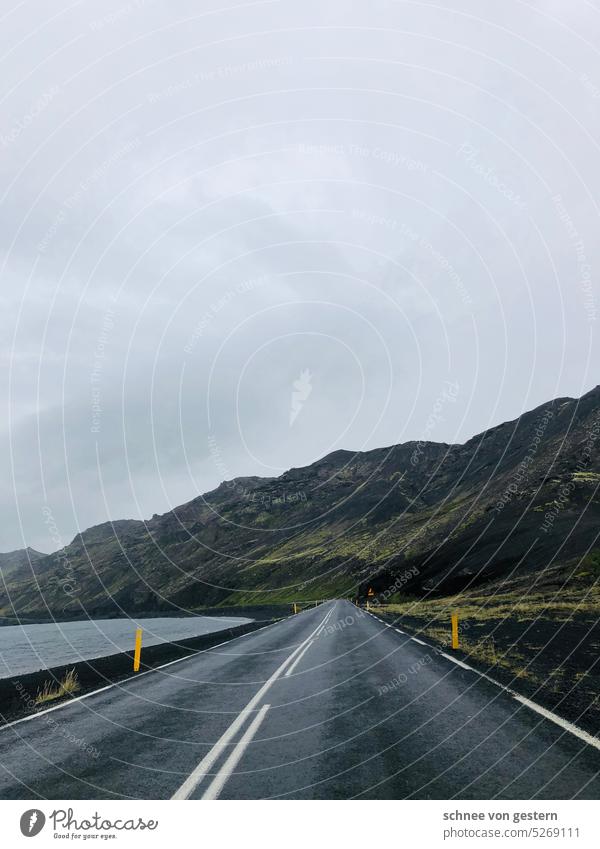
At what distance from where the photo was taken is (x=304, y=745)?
21.0ft

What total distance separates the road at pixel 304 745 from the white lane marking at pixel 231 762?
1 cm

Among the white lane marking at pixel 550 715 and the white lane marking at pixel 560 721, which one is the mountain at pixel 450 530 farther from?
the white lane marking at pixel 560 721

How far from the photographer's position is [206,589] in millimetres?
166375

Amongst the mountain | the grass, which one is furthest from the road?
the mountain

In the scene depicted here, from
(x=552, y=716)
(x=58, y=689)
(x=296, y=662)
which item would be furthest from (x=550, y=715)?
(x=58, y=689)

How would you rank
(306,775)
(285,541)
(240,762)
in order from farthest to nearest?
1. (285,541)
2. (240,762)
3. (306,775)

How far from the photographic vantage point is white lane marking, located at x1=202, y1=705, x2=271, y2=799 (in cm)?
481

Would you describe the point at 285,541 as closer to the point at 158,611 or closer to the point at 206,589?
the point at 206,589

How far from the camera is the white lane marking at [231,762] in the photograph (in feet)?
15.8

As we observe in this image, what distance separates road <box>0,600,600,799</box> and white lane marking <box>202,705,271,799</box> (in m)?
0.01

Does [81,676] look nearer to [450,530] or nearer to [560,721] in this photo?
[560,721]

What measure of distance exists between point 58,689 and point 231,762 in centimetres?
711
